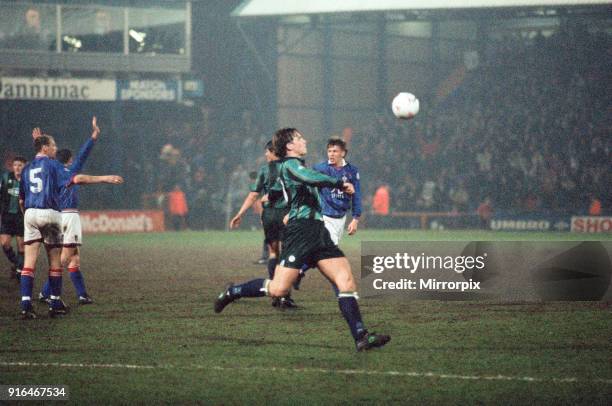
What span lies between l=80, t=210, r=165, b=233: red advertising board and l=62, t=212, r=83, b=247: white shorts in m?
20.1

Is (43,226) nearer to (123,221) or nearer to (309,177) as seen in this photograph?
(309,177)

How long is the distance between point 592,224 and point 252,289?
26396mm

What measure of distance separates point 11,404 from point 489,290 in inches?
324

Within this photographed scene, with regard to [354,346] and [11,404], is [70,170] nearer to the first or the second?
[354,346]

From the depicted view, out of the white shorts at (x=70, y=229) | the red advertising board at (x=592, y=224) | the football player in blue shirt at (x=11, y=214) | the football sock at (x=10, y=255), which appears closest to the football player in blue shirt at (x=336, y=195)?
the white shorts at (x=70, y=229)

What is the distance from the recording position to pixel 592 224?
111 ft

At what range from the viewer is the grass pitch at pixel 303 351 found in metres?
7.32

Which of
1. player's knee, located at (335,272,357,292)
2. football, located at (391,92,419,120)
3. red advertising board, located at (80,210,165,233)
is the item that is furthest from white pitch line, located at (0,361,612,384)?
red advertising board, located at (80,210,165,233)

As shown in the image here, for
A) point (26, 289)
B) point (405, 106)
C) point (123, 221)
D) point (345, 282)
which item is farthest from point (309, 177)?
point (123, 221)

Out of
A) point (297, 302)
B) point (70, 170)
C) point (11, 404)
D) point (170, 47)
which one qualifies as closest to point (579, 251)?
point (297, 302)

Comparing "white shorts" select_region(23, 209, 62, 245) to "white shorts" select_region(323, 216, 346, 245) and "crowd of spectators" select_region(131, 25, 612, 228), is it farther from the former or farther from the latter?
"crowd of spectators" select_region(131, 25, 612, 228)

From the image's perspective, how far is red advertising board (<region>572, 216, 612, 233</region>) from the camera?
3366 centimetres

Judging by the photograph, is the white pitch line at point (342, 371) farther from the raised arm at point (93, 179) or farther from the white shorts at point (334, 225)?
the white shorts at point (334, 225)

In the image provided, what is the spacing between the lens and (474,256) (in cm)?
1314
